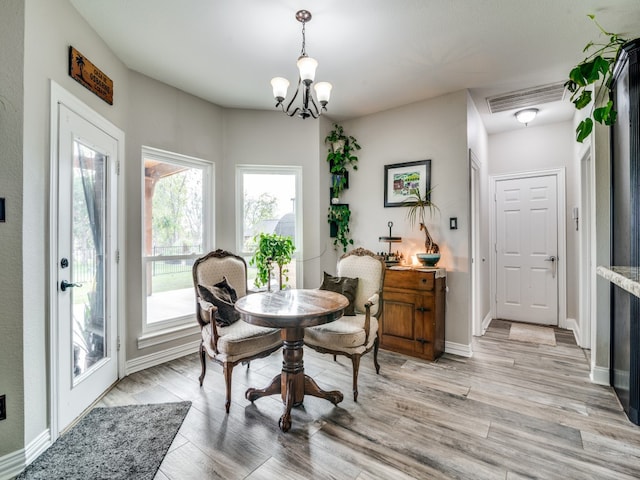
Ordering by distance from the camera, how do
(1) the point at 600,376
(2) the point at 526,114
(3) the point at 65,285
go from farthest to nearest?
(2) the point at 526,114, (1) the point at 600,376, (3) the point at 65,285

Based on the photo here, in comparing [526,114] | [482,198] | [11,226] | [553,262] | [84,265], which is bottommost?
[553,262]

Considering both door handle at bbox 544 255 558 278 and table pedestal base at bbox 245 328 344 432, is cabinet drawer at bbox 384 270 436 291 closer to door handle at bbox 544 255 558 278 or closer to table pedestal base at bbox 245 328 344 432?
table pedestal base at bbox 245 328 344 432

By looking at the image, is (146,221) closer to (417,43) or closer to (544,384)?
(417,43)

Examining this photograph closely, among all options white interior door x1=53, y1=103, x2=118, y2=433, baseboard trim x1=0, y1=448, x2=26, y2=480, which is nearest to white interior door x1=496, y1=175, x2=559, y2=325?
white interior door x1=53, y1=103, x2=118, y2=433

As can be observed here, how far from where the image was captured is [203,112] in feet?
11.4

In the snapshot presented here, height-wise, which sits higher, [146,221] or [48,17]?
[48,17]

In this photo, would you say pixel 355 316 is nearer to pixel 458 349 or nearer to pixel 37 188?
pixel 458 349

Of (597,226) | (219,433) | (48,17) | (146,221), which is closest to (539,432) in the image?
(597,226)

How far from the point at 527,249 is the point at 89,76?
5353 millimetres

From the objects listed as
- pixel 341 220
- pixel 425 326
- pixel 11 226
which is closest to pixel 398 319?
pixel 425 326

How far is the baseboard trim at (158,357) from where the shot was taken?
280 cm

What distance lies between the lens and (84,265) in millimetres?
2260

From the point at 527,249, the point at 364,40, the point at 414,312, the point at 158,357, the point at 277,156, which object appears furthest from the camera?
the point at 527,249

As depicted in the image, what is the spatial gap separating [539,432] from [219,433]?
2.03 m
